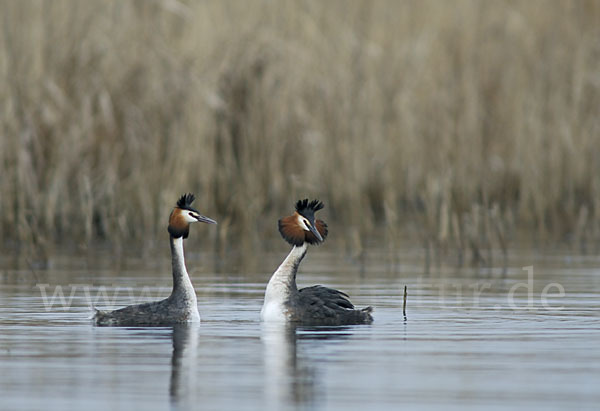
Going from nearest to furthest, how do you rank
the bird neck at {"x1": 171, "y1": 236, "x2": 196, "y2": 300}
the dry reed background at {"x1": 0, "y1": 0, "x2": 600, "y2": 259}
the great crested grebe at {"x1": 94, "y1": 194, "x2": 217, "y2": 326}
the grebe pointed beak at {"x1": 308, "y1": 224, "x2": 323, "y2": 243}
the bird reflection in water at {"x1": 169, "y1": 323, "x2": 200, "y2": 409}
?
the bird reflection in water at {"x1": 169, "y1": 323, "x2": 200, "y2": 409} → the great crested grebe at {"x1": 94, "y1": 194, "x2": 217, "y2": 326} → the bird neck at {"x1": 171, "y1": 236, "x2": 196, "y2": 300} → the grebe pointed beak at {"x1": 308, "y1": 224, "x2": 323, "y2": 243} → the dry reed background at {"x1": 0, "y1": 0, "x2": 600, "y2": 259}

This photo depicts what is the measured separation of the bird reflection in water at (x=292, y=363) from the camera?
20.5 ft

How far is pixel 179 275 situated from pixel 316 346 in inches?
66.5

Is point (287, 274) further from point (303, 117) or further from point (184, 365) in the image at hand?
point (303, 117)

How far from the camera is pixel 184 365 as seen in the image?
7211 millimetres

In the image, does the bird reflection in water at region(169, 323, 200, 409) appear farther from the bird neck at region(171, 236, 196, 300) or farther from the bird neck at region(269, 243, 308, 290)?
the bird neck at region(269, 243, 308, 290)

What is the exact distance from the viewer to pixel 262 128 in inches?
629

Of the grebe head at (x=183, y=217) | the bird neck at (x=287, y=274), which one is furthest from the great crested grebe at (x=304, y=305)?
the grebe head at (x=183, y=217)

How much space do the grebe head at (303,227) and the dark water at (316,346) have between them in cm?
60

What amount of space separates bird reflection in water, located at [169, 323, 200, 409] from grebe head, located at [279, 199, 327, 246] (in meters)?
1.01

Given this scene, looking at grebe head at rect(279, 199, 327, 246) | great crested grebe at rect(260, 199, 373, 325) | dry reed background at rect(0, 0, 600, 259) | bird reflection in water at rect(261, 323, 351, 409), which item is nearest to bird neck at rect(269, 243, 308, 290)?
great crested grebe at rect(260, 199, 373, 325)

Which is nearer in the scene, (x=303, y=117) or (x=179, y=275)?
(x=179, y=275)

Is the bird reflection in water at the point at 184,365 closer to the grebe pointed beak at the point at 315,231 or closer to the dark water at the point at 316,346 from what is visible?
the dark water at the point at 316,346

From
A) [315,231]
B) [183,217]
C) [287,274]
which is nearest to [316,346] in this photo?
[287,274]

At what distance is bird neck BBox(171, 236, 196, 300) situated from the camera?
9.41m
